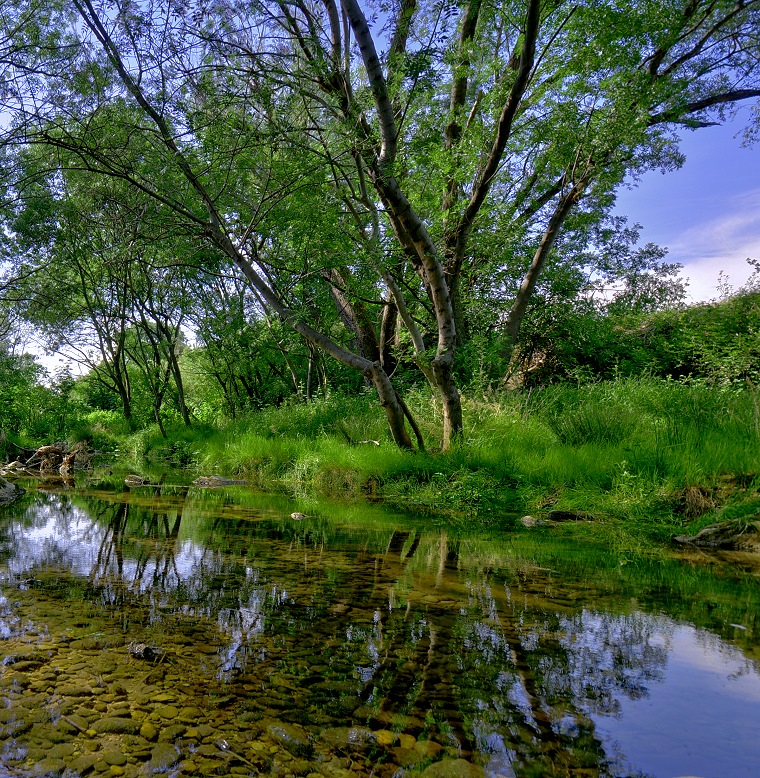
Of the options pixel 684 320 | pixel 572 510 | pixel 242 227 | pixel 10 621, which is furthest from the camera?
pixel 684 320

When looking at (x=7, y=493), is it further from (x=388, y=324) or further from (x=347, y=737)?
(x=347, y=737)

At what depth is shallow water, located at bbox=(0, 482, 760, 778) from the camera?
1750 mm

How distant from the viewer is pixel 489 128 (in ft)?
32.1

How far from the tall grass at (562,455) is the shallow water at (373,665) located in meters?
2.04

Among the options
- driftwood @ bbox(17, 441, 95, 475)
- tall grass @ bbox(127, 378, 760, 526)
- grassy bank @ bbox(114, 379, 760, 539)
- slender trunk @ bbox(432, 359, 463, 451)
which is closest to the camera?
grassy bank @ bbox(114, 379, 760, 539)

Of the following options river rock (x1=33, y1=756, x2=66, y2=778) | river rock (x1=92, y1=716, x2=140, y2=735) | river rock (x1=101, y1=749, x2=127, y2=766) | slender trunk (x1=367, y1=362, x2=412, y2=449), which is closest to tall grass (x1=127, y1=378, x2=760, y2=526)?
slender trunk (x1=367, y1=362, x2=412, y2=449)

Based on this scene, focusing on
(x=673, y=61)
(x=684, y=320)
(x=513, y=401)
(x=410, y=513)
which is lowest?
(x=410, y=513)

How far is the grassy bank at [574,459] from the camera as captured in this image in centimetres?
591

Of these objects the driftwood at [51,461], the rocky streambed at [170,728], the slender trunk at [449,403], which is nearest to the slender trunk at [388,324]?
the slender trunk at [449,403]

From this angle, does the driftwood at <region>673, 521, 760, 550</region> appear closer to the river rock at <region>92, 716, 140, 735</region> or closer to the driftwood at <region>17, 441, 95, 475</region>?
the river rock at <region>92, 716, 140, 735</region>

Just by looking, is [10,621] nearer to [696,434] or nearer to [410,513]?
[410,513]

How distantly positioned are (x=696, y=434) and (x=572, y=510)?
1.88 metres

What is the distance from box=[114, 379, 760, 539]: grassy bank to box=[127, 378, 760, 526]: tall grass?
0.02 m

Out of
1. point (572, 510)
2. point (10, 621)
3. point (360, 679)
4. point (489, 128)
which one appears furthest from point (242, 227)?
point (360, 679)
